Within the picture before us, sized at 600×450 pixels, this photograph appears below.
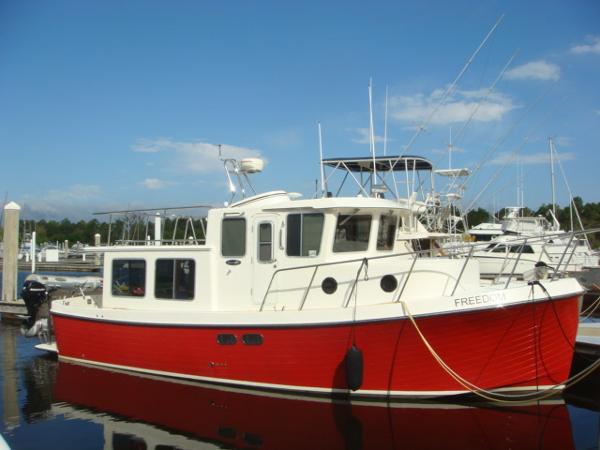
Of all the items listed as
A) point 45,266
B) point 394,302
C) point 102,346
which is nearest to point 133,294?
point 102,346

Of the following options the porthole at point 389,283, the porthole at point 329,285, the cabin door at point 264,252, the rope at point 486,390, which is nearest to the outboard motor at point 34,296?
the cabin door at point 264,252

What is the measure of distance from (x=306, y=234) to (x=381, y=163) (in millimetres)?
3030

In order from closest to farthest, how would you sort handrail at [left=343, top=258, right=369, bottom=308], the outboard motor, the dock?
handrail at [left=343, top=258, right=369, bottom=308], the dock, the outboard motor

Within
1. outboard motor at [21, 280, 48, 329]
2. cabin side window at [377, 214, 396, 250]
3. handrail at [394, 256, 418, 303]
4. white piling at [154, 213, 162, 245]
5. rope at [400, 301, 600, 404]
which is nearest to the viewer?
rope at [400, 301, 600, 404]

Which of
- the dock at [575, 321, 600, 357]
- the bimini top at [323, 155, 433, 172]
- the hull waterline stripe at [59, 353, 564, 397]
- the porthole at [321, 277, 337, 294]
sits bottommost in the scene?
the hull waterline stripe at [59, 353, 564, 397]

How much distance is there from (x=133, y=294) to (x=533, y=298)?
22.2 ft

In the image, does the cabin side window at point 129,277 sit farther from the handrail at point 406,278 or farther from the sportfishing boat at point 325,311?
the handrail at point 406,278

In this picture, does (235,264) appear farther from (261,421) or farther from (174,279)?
(261,421)

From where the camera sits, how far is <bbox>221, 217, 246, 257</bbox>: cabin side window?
863 cm

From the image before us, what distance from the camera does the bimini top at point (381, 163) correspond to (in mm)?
10000

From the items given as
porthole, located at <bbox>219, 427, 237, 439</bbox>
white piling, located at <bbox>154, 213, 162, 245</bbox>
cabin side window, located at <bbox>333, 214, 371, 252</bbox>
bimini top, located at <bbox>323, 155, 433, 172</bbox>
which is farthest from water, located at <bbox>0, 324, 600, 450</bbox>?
bimini top, located at <bbox>323, 155, 433, 172</bbox>

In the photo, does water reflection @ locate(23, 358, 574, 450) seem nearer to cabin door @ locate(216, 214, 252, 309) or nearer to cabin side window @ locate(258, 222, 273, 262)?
cabin door @ locate(216, 214, 252, 309)

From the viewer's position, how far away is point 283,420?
7148 mm

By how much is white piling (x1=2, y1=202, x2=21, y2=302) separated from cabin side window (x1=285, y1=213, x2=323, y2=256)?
1309cm
